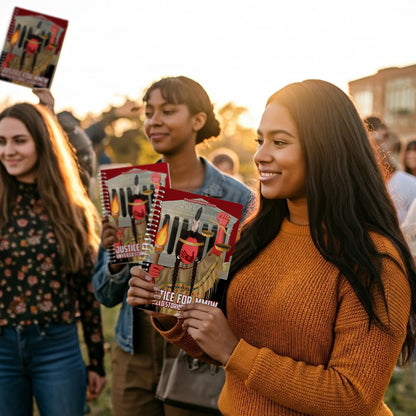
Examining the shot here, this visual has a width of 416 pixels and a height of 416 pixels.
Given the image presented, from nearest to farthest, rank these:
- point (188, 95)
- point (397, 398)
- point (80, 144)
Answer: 1. point (188, 95)
2. point (80, 144)
3. point (397, 398)

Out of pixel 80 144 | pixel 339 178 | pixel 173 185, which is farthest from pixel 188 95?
pixel 80 144

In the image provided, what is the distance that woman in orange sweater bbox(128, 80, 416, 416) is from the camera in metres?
1.46

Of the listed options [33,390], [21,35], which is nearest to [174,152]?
[21,35]

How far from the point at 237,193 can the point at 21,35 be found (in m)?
1.62

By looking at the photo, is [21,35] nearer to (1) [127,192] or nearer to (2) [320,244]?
(1) [127,192]

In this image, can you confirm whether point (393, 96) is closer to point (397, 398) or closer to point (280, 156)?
point (397, 398)

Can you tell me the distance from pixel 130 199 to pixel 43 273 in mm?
801

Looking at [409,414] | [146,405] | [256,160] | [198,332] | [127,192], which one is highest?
[256,160]

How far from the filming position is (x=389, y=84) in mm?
47375

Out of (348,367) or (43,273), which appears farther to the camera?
(43,273)

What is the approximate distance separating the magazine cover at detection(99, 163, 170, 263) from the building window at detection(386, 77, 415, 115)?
160 ft

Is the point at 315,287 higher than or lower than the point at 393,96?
lower

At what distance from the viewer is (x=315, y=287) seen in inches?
61.6

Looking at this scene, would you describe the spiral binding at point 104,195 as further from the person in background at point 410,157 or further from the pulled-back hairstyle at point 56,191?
the person in background at point 410,157
